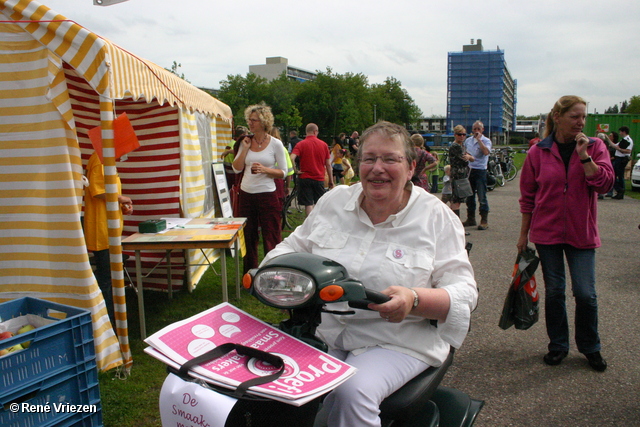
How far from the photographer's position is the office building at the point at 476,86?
3191 inches

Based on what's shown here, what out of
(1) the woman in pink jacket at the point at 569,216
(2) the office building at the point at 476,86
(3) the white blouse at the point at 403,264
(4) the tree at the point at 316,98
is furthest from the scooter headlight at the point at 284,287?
(2) the office building at the point at 476,86

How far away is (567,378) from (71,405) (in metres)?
3.16

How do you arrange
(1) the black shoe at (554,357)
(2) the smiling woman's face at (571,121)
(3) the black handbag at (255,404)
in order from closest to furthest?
(3) the black handbag at (255,404)
(2) the smiling woman's face at (571,121)
(1) the black shoe at (554,357)

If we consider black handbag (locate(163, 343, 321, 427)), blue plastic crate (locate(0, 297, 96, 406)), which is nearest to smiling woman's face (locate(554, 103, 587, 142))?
black handbag (locate(163, 343, 321, 427))

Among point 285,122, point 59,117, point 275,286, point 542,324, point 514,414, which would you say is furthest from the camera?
point 285,122

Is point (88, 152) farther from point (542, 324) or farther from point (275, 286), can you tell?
point (542, 324)

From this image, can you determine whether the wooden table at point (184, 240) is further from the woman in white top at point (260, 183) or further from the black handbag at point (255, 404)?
the black handbag at point (255, 404)

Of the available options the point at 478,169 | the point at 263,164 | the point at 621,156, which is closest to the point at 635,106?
the point at 621,156

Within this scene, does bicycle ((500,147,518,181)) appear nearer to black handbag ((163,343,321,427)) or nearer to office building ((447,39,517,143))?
black handbag ((163,343,321,427))

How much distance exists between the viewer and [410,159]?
214 cm

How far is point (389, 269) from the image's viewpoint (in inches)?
76.5

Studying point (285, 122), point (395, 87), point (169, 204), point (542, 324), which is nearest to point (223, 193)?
point (169, 204)

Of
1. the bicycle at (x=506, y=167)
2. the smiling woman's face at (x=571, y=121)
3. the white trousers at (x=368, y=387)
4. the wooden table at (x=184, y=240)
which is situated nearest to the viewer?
the white trousers at (x=368, y=387)

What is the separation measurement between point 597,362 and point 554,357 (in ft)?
0.92
